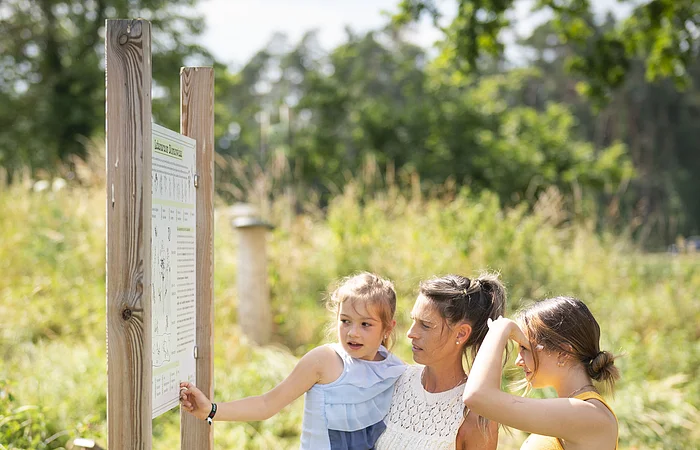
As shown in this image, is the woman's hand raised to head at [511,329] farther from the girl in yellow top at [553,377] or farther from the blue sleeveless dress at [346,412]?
the blue sleeveless dress at [346,412]

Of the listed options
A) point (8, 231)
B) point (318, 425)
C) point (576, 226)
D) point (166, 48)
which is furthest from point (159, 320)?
point (166, 48)

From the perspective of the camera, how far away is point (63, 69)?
798 inches

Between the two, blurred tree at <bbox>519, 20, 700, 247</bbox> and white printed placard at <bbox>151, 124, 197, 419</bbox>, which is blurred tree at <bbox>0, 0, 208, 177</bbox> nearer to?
white printed placard at <bbox>151, 124, 197, 419</bbox>

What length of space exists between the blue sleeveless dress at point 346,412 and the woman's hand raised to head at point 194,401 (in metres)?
0.35

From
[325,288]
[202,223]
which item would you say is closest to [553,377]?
[202,223]

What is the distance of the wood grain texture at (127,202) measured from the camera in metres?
1.95

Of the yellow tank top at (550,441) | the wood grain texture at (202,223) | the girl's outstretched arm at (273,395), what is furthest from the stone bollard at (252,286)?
the yellow tank top at (550,441)

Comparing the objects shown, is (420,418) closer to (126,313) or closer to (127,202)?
(126,313)

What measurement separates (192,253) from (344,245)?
502 cm

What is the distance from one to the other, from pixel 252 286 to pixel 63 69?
53.4 ft

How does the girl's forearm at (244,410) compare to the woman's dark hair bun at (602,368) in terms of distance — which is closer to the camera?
the woman's dark hair bun at (602,368)

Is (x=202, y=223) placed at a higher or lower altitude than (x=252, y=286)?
higher

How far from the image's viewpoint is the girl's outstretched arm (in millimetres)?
2391

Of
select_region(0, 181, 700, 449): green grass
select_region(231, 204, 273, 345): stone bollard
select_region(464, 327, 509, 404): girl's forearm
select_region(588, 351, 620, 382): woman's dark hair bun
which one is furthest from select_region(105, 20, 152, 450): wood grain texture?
select_region(231, 204, 273, 345): stone bollard
